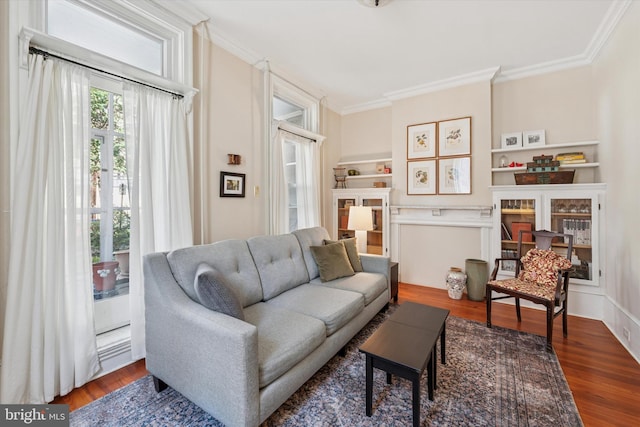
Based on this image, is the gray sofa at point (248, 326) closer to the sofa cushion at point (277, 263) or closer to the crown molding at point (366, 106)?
the sofa cushion at point (277, 263)

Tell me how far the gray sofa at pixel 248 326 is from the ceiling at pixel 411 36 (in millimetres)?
2061

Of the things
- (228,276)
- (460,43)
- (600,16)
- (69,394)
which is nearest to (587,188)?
(600,16)

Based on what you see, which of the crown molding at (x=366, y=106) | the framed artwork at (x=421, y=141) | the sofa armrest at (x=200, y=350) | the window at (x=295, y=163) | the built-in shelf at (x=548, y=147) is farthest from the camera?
the crown molding at (x=366, y=106)

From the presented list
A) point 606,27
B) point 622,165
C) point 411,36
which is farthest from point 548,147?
point 411,36

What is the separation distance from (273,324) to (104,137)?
6.47 feet

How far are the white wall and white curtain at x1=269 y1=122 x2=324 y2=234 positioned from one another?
10.3ft

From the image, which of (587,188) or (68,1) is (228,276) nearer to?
(68,1)

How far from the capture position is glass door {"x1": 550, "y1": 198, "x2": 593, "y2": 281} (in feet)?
9.66

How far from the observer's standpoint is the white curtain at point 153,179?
2.08 metres

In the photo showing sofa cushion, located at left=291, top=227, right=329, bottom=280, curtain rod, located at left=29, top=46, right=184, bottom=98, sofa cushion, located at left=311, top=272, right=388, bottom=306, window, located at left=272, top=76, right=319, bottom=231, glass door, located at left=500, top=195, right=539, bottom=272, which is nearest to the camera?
curtain rod, located at left=29, top=46, right=184, bottom=98

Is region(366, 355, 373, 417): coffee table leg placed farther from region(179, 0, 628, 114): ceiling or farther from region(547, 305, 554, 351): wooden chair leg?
region(179, 0, 628, 114): ceiling

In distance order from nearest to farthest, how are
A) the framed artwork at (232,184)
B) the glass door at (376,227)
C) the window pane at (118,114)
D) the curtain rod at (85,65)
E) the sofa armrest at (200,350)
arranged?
1. the sofa armrest at (200,350)
2. the curtain rod at (85,65)
3. the window pane at (118,114)
4. the framed artwork at (232,184)
5. the glass door at (376,227)

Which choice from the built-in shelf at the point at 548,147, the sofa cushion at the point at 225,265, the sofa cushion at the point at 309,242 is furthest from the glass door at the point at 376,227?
the sofa cushion at the point at 225,265

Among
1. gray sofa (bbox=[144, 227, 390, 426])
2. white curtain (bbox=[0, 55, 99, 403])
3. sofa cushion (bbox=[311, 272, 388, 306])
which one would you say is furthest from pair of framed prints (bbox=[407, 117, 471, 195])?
white curtain (bbox=[0, 55, 99, 403])
